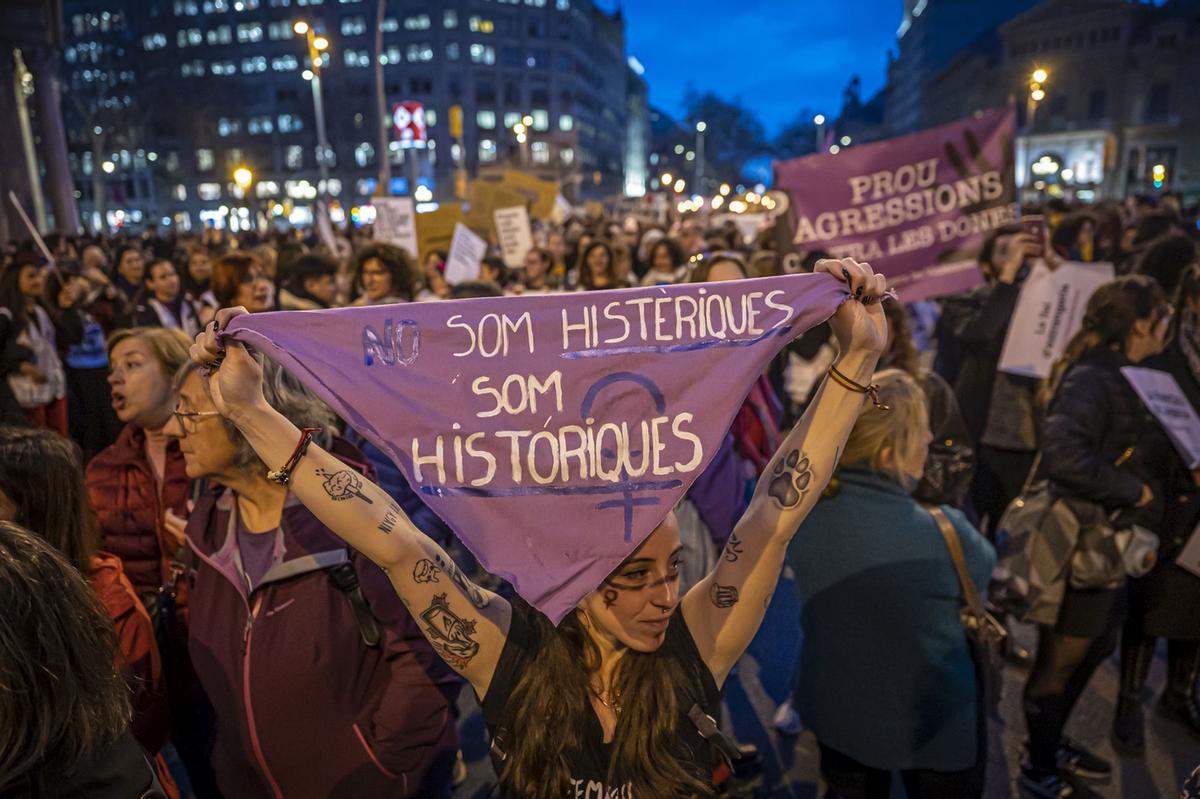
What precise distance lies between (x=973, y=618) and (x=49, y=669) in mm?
2465

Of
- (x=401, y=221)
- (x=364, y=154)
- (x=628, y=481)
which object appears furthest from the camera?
(x=364, y=154)

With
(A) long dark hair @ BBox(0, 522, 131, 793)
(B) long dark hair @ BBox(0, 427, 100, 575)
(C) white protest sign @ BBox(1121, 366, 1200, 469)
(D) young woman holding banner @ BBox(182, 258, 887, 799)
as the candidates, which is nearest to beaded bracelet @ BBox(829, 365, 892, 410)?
(D) young woman holding banner @ BBox(182, 258, 887, 799)

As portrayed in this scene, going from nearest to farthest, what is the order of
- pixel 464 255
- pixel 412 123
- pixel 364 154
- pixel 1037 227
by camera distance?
pixel 1037 227
pixel 464 255
pixel 412 123
pixel 364 154

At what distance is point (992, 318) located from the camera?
16.7 feet

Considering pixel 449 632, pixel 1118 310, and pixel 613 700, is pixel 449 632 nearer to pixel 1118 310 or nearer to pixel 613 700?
pixel 613 700

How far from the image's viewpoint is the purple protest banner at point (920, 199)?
15.8 ft

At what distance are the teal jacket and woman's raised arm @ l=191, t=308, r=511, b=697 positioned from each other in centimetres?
121

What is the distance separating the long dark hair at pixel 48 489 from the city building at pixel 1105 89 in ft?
217

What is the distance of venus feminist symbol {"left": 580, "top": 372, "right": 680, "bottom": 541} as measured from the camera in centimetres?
161

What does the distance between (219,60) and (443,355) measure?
100864mm

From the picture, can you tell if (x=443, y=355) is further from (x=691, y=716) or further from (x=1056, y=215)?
(x=1056, y=215)

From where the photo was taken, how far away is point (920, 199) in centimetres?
489

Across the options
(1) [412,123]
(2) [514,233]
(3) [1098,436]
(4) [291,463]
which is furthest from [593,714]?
(1) [412,123]

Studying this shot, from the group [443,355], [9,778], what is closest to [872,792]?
[443,355]
